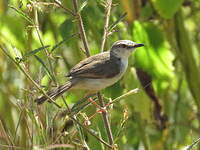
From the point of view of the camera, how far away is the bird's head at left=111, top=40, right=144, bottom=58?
10.9 feet

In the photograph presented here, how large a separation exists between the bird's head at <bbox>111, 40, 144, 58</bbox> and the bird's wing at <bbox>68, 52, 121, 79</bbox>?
98mm

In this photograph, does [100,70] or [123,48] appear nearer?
[100,70]

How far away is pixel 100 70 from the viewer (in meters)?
3.19

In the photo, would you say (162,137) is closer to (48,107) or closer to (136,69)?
(136,69)

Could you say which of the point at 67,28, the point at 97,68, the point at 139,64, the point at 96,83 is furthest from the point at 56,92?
the point at 139,64

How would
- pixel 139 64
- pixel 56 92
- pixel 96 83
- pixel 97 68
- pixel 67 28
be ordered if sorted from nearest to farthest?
pixel 56 92 < pixel 96 83 < pixel 97 68 < pixel 67 28 < pixel 139 64

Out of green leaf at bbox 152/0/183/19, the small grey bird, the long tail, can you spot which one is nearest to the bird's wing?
the small grey bird

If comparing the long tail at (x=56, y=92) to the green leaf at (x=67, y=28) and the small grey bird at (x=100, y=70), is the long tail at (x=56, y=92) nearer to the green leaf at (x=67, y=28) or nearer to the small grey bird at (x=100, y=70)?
the small grey bird at (x=100, y=70)

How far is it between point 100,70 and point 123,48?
299mm

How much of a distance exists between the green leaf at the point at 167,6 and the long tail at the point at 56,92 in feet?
2.81

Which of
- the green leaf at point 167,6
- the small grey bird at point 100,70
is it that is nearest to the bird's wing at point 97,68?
the small grey bird at point 100,70

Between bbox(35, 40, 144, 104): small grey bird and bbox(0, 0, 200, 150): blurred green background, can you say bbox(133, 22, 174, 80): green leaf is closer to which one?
bbox(0, 0, 200, 150): blurred green background

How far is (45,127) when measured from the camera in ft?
7.57

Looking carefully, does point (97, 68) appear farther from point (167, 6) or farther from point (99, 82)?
point (167, 6)
